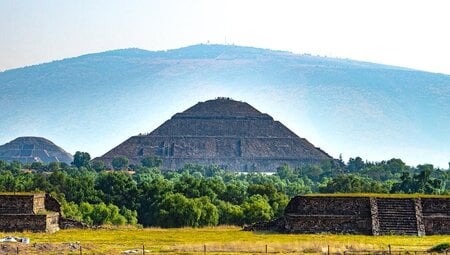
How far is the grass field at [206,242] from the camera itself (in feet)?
143

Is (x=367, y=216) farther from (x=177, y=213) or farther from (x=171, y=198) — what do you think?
(x=171, y=198)

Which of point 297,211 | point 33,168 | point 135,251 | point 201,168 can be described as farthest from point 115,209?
point 201,168

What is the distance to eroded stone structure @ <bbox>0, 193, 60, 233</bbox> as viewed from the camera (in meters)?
52.8

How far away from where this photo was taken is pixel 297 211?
5291cm

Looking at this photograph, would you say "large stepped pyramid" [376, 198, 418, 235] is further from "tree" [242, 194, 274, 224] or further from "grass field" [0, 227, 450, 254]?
"tree" [242, 194, 274, 224]

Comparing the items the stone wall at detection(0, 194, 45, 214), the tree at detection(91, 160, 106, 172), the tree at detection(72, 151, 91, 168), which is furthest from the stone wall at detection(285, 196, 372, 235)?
the tree at detection(72, 151, 91, 168)

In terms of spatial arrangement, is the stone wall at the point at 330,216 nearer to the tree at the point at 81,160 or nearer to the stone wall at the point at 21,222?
the stone wall at the point at 21,222

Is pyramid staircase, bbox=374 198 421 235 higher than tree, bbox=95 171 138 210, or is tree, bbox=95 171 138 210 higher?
tree, bbox=95 171 138 210

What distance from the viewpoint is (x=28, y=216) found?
5284cm

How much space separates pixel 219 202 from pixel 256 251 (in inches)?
1262

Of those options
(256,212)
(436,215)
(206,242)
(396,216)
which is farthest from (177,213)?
(436,215)

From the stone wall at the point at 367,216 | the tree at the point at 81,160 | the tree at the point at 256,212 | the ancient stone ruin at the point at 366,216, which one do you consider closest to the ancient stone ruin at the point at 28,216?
the ancient stone ruin at the point at 366,216

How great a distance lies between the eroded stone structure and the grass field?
1038 mm

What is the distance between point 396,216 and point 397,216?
0.18ft
